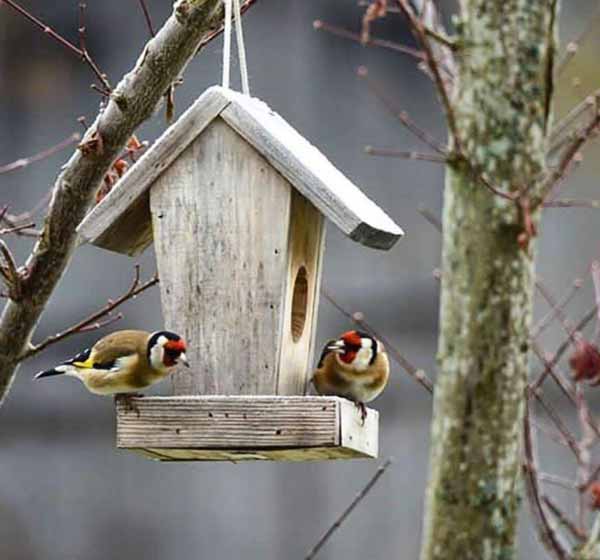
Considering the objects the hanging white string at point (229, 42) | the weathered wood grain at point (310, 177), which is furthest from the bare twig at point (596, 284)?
the hanging white string at point (229, 42)

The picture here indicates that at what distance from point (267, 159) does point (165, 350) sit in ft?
1.88

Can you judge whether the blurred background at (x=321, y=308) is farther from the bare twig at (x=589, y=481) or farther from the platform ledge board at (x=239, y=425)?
the platform ledge board at (x=239, y=425)

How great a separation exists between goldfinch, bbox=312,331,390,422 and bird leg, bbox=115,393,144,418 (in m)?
0.48

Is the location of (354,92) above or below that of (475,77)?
above

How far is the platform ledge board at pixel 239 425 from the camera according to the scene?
412cm

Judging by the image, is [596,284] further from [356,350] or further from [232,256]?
[232,256]

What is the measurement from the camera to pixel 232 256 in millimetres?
4383

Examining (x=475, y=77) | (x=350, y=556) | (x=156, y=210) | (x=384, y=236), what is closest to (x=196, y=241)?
(x=156, y=210)

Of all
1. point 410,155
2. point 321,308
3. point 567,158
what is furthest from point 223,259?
point 321,308

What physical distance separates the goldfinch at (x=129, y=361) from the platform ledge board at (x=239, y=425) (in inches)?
1.9

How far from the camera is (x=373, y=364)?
4492 mm

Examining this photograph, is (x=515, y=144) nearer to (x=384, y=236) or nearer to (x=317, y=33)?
(x=384, y=236)

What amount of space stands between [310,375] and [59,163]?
8714 millimetres

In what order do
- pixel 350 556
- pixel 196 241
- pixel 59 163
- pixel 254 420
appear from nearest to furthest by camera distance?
pixel 254 420
pixel 196 241
pixel 350 556
pixel 59 163
